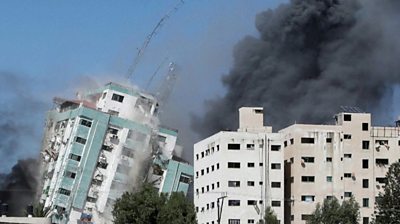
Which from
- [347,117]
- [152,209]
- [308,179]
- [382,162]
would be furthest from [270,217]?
[382,162]

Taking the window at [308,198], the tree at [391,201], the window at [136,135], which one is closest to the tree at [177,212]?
the tree at [391,201]

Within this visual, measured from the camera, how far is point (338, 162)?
11675cm

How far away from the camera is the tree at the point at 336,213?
103 meters

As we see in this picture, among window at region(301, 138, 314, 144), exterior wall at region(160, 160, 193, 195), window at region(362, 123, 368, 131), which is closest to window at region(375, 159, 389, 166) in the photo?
window at region(362, 123, 368, 131)

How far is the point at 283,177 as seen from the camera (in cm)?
11619

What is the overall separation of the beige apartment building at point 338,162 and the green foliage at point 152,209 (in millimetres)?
21629

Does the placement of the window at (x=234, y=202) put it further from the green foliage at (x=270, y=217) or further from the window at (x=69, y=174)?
the window at (x=69, y=174)

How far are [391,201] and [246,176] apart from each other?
1079 inches

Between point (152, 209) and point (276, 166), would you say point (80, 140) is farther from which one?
point (152, 209)

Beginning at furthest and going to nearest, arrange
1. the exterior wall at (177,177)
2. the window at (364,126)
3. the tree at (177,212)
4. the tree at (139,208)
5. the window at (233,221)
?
the exterior wall at (177,177) < the window at (364,126) < the window at (233,221) < the tree at (139,208) < the tree at (177,212)

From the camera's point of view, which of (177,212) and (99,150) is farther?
(99,150)

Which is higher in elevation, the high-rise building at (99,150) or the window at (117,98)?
the window at (117,98)

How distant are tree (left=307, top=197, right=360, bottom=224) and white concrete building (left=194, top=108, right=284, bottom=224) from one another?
10768mm

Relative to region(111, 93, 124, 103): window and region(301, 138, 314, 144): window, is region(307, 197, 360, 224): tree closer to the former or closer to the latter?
region(301, 138, 314, 144): window
